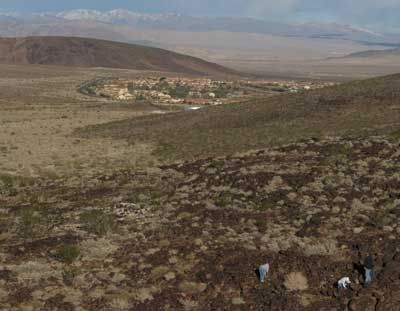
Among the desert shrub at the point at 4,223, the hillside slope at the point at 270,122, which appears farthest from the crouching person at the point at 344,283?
the hillside slope at the point at 270,122

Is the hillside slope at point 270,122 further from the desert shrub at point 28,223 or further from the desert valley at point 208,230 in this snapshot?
the desert shrub at point 28,223

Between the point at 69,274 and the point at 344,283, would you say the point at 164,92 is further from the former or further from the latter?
the point at 344,283

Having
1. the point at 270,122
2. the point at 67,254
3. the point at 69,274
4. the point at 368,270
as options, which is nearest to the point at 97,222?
the point at 67,254

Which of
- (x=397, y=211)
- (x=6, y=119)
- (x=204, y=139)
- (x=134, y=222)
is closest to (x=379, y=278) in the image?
(x=397, y=211)

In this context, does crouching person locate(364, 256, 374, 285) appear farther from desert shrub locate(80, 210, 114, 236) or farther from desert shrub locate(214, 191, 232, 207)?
desert shrub locate(80, 210, 114, 236)

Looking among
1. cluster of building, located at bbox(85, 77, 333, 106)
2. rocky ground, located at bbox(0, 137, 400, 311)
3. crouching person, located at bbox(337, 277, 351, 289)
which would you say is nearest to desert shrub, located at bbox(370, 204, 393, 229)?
rocky ground, located at bbox(0, 137, 400, 311)
